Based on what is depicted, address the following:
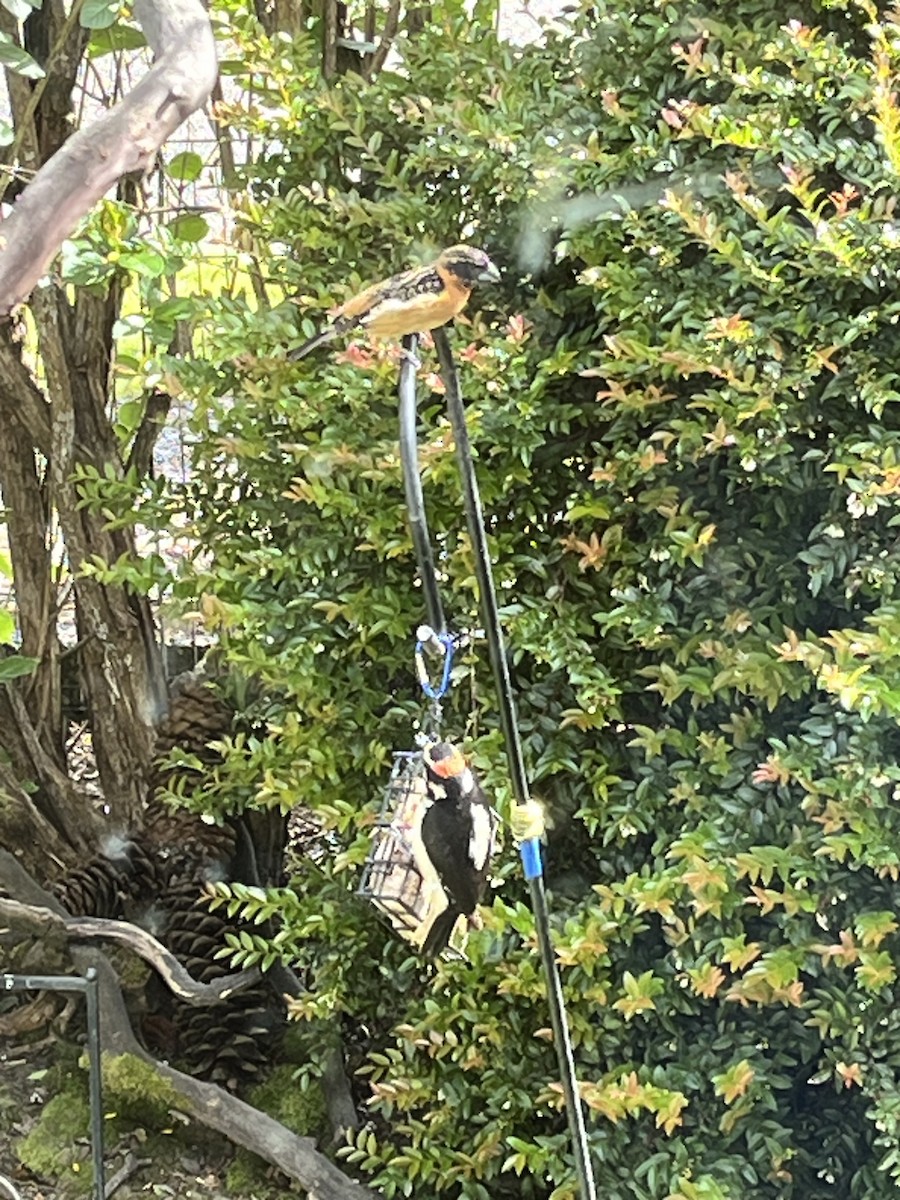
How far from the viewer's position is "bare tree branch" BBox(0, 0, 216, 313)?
54 centimetres

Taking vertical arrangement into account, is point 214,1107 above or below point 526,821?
below

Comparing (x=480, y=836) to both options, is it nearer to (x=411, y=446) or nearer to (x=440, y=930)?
(x=440, y=930)

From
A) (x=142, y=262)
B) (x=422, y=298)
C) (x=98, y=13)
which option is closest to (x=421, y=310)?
(x=422, y=298)

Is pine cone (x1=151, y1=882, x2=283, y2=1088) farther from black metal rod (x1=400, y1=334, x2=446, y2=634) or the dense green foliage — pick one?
black metal rod (x1=400, y1=334, x2=446, y2=634)

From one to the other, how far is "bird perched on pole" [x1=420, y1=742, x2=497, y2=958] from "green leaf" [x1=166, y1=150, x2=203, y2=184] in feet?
3.06

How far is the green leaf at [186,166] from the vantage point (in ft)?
4.52

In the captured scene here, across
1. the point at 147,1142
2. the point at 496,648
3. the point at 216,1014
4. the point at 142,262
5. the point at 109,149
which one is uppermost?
the point at 142,262

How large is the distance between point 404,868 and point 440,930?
7 centimetres

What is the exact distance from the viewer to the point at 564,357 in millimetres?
946

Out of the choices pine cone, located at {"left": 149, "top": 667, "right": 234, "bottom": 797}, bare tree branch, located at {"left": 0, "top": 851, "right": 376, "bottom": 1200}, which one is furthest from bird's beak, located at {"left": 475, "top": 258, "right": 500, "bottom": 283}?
bare tree branch, located at {"left": 0, "top": 851, "right": 376, "bottom": 1200}

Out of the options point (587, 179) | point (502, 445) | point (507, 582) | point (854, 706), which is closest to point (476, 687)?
point (507, 582)

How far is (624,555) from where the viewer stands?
96 centimetres

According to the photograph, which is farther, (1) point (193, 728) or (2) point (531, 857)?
(1) point (193, 728)

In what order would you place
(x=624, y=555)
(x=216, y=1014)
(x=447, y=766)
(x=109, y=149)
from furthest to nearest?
(x=216, y=1014) → (x=624, y=555) → (x=447, y=766) → (x=109, y=149)
